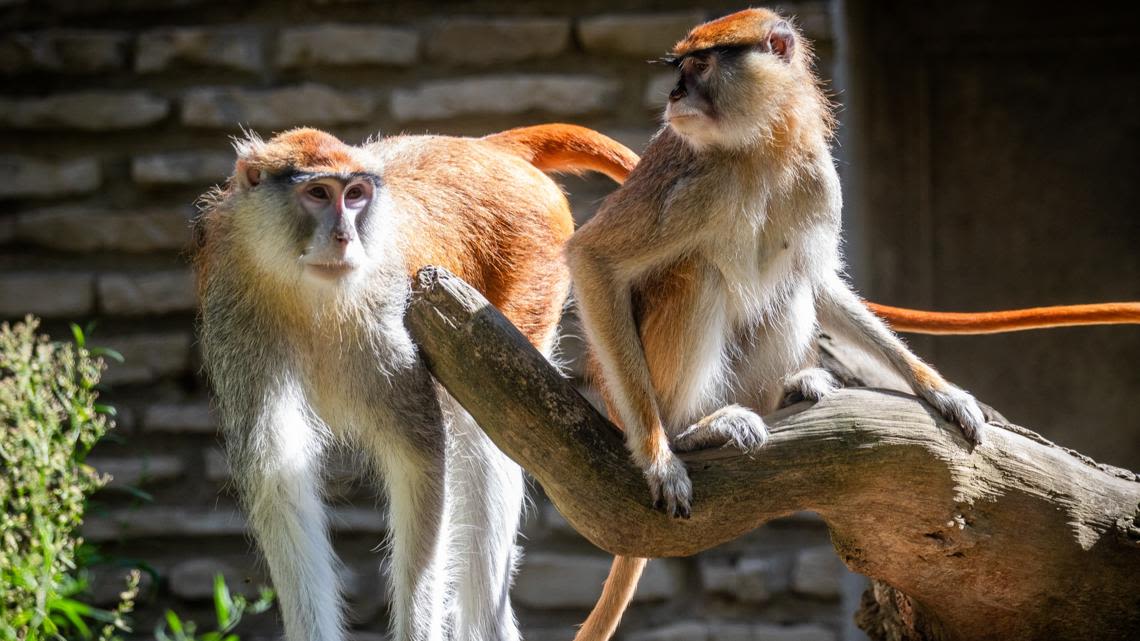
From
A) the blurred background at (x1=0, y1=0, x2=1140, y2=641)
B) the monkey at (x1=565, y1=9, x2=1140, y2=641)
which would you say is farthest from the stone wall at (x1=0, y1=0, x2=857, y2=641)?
the monkey at (x1=565, y1=9, x2=1140, y2=641)

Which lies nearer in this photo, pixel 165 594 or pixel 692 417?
pixel 692 417

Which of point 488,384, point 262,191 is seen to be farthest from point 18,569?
point 488,384

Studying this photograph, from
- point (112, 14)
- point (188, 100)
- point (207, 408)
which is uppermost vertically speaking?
point (112, 14)

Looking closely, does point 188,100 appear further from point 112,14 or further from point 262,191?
point 262,191

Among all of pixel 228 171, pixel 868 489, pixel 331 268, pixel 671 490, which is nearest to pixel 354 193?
pixel 331 268

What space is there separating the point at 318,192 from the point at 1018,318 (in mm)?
1349

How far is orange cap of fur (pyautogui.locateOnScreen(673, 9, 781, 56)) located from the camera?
216 centimetres

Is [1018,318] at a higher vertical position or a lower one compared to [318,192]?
lower

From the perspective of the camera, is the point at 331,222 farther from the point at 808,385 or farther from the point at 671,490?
the point at 808,385

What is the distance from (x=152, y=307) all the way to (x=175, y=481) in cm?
52

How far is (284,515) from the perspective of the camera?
225cm

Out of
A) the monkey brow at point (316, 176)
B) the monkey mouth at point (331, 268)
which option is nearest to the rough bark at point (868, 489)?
the monkey mouth at point (331, 268)

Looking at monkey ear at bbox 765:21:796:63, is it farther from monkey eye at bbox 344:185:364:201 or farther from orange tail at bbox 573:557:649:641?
orange tail at bbox 573:557:649:641

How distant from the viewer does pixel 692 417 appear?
2.31m
